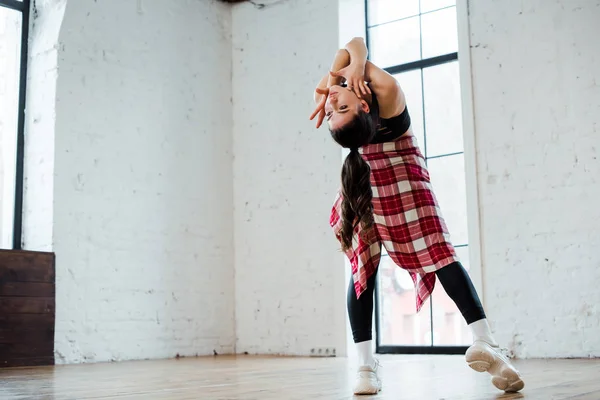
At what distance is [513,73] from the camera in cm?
498

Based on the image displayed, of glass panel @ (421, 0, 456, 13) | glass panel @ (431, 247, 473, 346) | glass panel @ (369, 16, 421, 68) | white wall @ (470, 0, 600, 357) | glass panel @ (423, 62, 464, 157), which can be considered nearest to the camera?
white wall @ (470, 0, 600, 357)

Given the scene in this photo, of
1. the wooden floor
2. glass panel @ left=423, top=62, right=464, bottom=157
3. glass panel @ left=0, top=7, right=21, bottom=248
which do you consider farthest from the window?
glass panel @ left=423, top=62, right=464, bottom=157

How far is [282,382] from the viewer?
10.2 feet

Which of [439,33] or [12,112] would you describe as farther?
[439,33]

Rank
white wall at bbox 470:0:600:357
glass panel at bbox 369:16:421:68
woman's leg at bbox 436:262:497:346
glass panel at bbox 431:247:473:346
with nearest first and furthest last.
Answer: woman's leg at bbox 436:262:497:346 < white wall at bbox 470:0:600:357 < glass panel at bbox 431:247:473:346 < glass panel at bbox 369:16:421:68

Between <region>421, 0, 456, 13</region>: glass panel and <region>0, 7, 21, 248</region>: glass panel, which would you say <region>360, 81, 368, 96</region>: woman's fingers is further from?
<region>421, 0, 456, 13</region>: glass panel

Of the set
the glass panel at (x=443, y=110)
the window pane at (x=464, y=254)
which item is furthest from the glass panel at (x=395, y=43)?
the window pane at (x=464, y=254)

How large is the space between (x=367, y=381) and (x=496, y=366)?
0.41 m

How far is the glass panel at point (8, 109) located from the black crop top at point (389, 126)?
335cm

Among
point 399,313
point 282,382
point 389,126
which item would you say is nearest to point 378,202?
point 389,126

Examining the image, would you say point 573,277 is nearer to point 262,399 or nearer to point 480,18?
point 480,18

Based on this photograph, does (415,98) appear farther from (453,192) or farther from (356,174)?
(356,174)

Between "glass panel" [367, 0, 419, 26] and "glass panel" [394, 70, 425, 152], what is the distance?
1.55 ft

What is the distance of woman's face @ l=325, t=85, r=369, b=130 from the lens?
2469 millimetres
